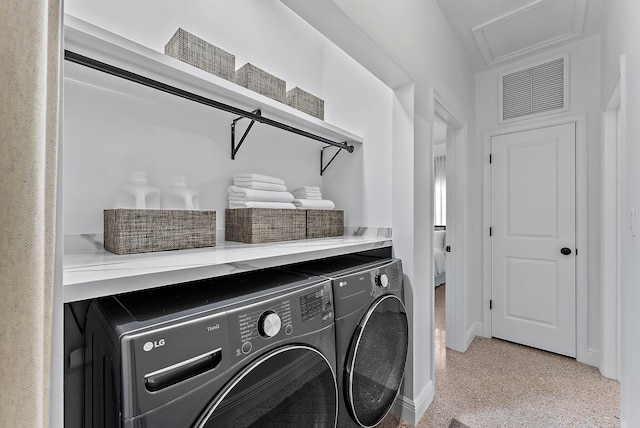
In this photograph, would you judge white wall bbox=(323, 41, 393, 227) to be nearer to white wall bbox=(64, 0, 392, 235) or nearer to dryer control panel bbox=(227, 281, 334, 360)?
white wall bbox=(64, 0, 392, 235)

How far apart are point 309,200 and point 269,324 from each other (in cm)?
94

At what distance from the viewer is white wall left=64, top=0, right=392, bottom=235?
105 centimetres

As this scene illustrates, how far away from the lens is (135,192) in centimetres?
113

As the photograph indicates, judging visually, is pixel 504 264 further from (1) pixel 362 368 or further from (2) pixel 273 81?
(2) pixel 273 81

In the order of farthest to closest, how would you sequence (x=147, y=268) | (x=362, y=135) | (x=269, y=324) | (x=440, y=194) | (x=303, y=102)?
(x=440, y=194)
(x=362, y=135)
(x=303, y=102)
(x=269, y=324)
(x=147, y=268)

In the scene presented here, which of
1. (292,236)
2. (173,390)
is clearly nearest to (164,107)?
(292,236)

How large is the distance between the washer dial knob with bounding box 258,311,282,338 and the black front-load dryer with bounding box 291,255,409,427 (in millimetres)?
340

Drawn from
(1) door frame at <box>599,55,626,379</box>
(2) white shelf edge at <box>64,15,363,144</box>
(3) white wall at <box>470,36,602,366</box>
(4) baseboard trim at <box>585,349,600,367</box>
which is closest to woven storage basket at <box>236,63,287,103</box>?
(2) white shelf edge at <box>64,15,363,144</box>

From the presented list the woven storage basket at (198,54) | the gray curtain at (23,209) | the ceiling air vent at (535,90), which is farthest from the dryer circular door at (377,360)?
the ceiling air vent at (535,90)

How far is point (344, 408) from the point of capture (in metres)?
1.21

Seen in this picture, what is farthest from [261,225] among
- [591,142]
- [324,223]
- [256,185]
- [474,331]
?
[591,142]

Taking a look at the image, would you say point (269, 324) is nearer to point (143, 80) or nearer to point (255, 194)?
point (255, 194)

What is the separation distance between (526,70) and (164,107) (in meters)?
3.08

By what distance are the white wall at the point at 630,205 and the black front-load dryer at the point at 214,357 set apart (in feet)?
4.48
